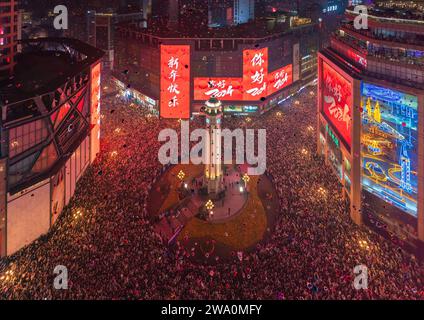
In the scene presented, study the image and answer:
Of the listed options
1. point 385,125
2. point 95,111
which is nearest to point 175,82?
point 95,111

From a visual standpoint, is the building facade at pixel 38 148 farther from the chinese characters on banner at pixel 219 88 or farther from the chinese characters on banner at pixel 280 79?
the chinese characters on banner at pixel 280 79

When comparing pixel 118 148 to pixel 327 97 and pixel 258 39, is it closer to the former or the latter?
pixel 327 97

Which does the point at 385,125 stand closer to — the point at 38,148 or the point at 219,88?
the point at 38,148

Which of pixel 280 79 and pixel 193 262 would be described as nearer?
pixel 193 262

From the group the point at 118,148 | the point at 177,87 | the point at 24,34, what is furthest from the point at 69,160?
the point at 24,34

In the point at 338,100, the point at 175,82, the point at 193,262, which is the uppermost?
the point at 175,82

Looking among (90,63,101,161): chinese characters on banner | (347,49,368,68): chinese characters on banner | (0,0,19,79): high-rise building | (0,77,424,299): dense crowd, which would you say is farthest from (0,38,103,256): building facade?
(347,49,368,68): chinese characters on banner

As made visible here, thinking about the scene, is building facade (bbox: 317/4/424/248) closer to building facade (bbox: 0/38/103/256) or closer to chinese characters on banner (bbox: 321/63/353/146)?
chinese characters on banner (bbox: 321/63/353/146)
